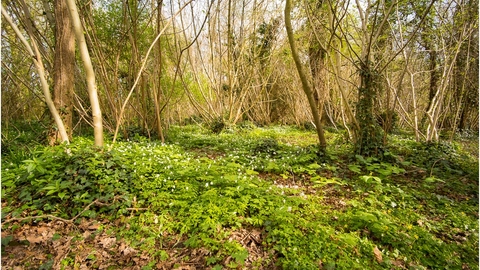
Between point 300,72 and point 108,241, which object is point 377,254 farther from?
point 300,72

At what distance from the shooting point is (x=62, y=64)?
4535mm

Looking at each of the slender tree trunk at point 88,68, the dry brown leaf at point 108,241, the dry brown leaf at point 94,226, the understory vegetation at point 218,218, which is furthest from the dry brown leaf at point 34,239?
the slender tree trunk at point 88,68

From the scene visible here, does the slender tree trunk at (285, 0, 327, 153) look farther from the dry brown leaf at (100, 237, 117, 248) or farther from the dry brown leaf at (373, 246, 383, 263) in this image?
the dry brown leaf at (100, 237, 117, 248)

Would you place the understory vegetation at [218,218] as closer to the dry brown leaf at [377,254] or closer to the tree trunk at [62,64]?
the dry brown leaf at [377,254]

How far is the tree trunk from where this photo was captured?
4422 mm

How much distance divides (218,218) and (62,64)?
4.52m

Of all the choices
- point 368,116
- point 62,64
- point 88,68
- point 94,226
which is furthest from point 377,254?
point 62,64

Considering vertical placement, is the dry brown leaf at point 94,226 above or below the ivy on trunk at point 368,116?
below

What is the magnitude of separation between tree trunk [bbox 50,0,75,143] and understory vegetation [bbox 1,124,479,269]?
4.07 ft

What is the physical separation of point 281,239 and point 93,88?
9.93ft

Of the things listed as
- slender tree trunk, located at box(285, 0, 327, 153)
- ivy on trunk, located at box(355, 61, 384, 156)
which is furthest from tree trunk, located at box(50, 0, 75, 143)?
ivy on trunk, located at box(355, 61, 384, 156)

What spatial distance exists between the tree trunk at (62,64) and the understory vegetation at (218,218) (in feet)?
4.07

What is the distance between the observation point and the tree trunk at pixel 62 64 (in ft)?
14.5

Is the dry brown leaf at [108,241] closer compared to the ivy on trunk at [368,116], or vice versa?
the dry brown leaf at [108,241]
